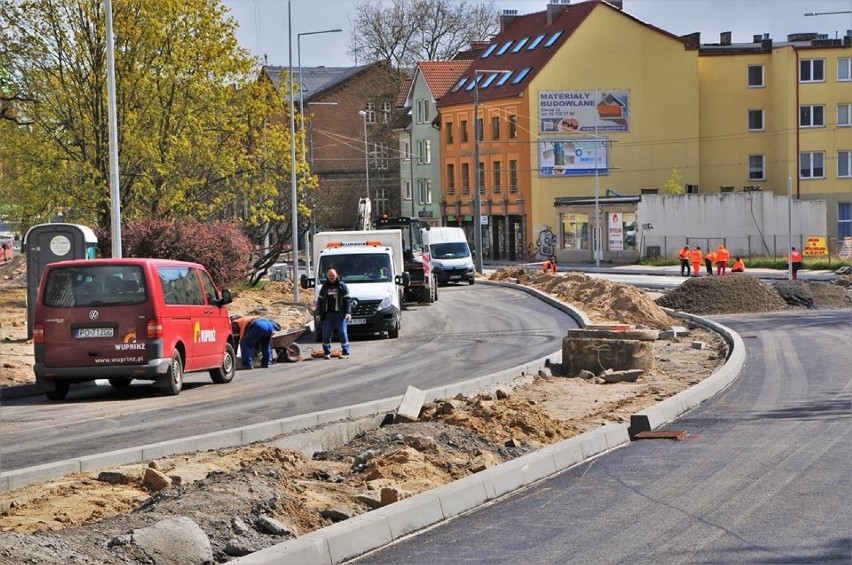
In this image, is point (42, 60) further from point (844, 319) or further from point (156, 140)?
point (844, 319)

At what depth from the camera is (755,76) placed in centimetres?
8138

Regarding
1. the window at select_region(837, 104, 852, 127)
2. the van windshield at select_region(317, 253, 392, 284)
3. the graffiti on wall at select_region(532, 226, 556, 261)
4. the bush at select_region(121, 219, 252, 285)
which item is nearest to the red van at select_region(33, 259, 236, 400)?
the van windshield at select_region(317, 253, 392, 284)

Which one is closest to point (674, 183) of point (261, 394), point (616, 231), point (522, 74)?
point (616, 231)

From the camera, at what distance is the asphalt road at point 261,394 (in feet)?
46.7

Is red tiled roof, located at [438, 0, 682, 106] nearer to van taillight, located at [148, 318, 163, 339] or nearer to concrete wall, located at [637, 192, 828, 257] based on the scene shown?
concrete wall, located at [637, 192, 828, 257]

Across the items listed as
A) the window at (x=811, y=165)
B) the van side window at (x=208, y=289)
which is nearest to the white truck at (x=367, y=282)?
the van side window at (x=208, y=289)

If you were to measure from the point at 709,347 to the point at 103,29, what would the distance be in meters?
19.9

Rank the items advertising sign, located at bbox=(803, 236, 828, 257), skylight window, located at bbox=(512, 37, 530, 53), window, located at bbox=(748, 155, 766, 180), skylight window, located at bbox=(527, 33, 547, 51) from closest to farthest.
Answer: advertising sign, located at bbox=(803, 236, 828, 257) < window, located at bbox=(748, 155, 766, 180) < skylight window, located at bbox=(527, 33, 547, 51) < skylight window, located at bbox=(512, 37, 530, 53)

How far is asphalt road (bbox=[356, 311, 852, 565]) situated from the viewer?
26.5ft

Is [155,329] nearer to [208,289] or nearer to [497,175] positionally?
[208,289]

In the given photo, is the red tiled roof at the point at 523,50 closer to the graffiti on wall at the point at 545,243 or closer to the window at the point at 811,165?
the graffiti on wall at the point at 545,243

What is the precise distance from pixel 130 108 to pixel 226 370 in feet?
63.7

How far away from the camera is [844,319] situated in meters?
35.1

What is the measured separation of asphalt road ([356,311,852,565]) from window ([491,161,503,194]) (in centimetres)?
6836
